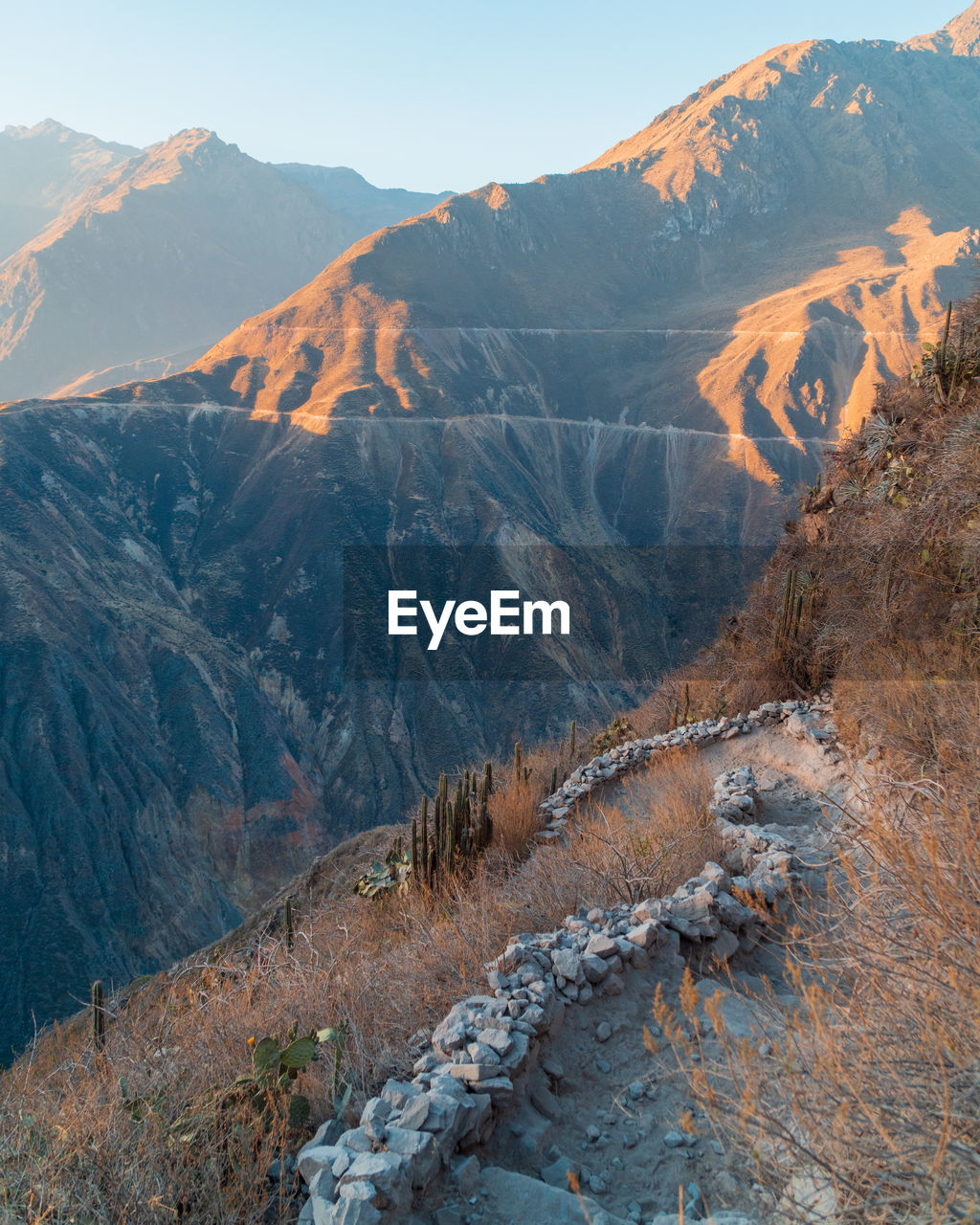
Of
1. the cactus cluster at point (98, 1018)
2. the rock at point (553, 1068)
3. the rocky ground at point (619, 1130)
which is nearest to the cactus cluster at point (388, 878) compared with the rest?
the cactus cluster at point (98, 1018)

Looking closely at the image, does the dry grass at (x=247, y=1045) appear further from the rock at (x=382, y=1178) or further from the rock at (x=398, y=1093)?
the rock at (x=382, y=1178)

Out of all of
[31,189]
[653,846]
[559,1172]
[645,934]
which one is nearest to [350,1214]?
[559,1172]

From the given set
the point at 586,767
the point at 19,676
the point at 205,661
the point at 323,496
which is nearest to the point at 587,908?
the point at 586,767


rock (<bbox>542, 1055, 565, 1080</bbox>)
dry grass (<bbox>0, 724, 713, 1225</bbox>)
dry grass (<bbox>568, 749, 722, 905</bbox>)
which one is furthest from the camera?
dry grass (<bbox>568, 749, 722, 905</bbox>)

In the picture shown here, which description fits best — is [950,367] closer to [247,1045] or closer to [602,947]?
[602,947]

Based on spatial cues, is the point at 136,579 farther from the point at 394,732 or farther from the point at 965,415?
the point at 965,415

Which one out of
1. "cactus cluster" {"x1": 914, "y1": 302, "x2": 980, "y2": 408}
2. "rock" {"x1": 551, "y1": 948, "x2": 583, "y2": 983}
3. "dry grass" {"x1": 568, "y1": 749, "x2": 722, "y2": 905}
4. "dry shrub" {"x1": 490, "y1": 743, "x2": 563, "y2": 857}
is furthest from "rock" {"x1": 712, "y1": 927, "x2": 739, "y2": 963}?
"cactus cluster" {"x1": 914, "y1": 302, "x2": 980, "y2": 408}

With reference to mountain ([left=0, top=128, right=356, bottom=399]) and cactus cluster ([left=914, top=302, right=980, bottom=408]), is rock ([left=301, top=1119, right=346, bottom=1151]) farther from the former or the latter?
mountain ([left=0, top=128, right=356, bottom=399])
